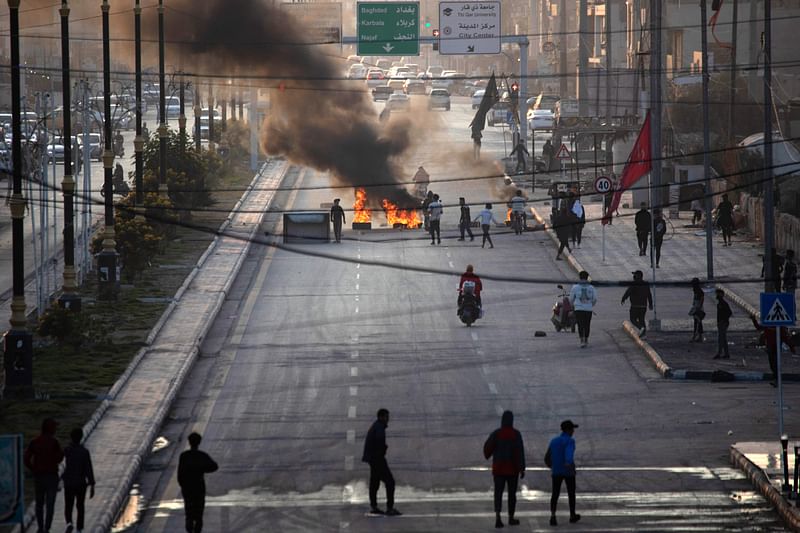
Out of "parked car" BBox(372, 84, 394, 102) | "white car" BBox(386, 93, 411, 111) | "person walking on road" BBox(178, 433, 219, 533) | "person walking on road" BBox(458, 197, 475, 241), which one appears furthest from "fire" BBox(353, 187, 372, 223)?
"parked car" BBox(372, 84, 394, 102)

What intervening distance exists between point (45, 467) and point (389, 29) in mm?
50950

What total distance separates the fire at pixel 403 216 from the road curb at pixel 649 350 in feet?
55.1

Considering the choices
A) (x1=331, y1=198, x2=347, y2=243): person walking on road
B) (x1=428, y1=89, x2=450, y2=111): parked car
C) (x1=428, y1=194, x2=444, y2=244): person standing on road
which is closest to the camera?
(x1=331, y1=198, x2=347, y2=243): person walking on road

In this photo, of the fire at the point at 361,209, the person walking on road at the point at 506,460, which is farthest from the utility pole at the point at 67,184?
the fire at the point at 361,209

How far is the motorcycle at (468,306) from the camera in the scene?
3105 cm

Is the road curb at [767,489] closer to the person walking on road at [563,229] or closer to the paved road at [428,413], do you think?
the paved road at [428,413]

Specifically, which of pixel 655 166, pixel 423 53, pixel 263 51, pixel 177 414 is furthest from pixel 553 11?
pixel 177 414

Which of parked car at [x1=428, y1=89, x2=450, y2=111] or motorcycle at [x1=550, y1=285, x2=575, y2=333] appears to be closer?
motorcycle at [x1=550, y1=285, x2=575, y2=333]

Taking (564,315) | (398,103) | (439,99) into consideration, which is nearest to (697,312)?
(564,315)

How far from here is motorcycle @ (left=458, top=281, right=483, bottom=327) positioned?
3105cm

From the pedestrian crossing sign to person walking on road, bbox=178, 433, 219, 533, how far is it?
8644mm

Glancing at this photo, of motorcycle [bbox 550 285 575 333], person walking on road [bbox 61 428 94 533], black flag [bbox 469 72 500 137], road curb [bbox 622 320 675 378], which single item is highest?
black flag [bbox 469 72 500 137]

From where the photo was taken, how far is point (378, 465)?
698 inches

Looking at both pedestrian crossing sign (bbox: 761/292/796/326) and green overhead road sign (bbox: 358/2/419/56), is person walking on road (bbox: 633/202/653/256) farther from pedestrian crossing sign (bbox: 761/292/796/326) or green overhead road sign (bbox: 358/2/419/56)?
green overhead road sign (bbox: 358/2/419/56)
